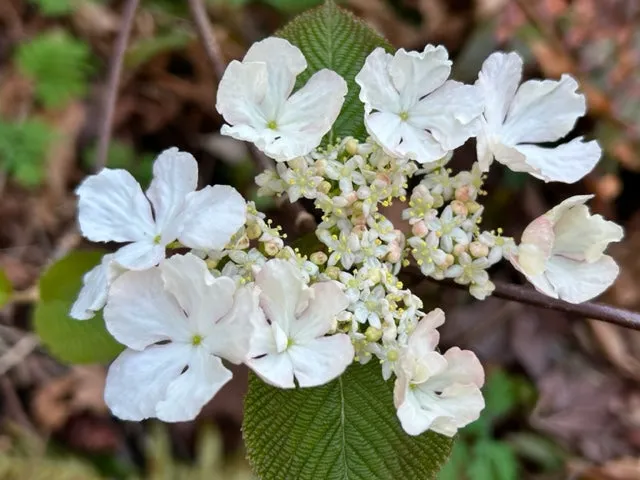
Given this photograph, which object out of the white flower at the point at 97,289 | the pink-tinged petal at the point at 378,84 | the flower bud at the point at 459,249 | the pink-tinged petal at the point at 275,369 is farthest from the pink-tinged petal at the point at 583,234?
the white flower at the point at 97,289

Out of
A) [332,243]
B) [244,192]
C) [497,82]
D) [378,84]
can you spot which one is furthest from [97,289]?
[244,192]

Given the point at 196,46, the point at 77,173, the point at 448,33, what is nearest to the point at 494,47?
the point at 448,33

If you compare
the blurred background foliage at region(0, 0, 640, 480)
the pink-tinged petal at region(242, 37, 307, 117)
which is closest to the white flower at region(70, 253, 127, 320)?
the pink-tinged petal at region(242, 37, 307, 117)

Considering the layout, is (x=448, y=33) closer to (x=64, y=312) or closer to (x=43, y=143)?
(x=43, y=143)

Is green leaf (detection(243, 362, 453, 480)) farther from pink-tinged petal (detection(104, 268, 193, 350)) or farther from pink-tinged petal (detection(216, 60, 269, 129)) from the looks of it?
pink-tinged petal (detection(216, 60, 269, 129))

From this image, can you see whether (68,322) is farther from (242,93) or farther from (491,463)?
(491,463)
